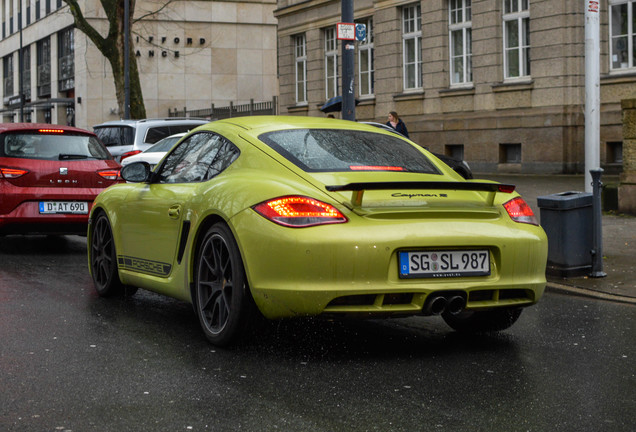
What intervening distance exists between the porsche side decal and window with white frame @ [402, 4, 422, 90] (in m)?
23.2

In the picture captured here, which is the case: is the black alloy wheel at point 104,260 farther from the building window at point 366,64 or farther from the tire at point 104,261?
the building window at point 366,64

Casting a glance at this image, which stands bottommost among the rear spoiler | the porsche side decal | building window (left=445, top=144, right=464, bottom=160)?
the porsche side decal

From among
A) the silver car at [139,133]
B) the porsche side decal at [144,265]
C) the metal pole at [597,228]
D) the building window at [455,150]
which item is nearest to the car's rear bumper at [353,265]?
the porsche side decal at [144,265]

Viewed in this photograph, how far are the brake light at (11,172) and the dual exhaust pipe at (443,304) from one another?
706 centimetres

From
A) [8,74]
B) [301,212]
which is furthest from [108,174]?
[8,74]

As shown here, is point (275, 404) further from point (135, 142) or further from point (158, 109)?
→ point (158, 109)

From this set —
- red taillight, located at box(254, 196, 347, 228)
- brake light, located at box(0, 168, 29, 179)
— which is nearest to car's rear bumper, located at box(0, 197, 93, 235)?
brake light, located at box(0, 168, 29, 179)

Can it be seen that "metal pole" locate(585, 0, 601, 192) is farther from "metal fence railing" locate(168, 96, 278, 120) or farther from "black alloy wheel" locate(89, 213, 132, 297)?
"metal fence railing" locate(168, 96, 278, 120)

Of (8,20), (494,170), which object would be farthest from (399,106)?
(8,20)

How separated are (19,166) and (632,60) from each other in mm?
16098

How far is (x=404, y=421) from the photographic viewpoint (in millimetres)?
4359

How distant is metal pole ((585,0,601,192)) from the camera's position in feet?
34.5

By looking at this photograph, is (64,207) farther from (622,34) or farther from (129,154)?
(622,34)

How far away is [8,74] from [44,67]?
1177 centimetres
